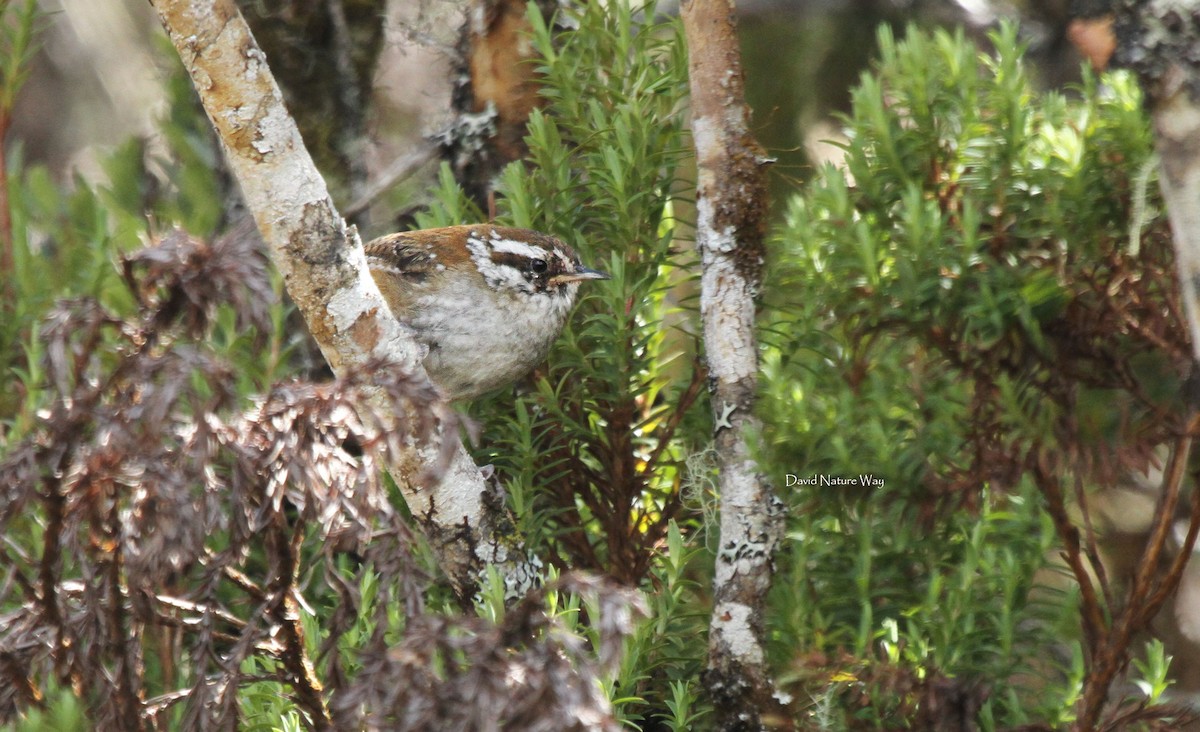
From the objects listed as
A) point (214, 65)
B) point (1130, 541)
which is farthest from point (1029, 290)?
point (1130, 541)

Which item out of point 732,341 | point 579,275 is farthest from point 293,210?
point 579,275

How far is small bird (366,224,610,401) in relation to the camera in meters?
3.34

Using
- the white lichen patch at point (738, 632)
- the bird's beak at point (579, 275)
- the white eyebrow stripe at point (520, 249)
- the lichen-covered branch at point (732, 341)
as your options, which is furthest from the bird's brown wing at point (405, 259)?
the white lichen patch at point (738, 632)

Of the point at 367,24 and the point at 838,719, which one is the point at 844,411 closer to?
the point at 838,719

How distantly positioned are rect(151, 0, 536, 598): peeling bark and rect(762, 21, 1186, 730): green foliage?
87 centimetres

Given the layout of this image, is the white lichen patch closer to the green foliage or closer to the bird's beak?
the green foliage

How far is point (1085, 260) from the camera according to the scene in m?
2.63

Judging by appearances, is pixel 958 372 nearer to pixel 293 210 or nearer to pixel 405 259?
pixel 293 210

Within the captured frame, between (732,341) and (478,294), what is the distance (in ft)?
3.72

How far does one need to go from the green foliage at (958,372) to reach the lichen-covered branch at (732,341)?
0.27 feet

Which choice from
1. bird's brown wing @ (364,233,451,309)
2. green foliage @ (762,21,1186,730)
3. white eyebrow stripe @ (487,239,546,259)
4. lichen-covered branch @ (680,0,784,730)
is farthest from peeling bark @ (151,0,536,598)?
bird's brown wing @ (364,233,451,309)

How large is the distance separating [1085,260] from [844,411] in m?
0.65

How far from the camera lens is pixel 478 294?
3.60 meters

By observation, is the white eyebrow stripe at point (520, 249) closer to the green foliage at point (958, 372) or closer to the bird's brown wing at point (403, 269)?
the bird's brown wing at point (403, 269)
